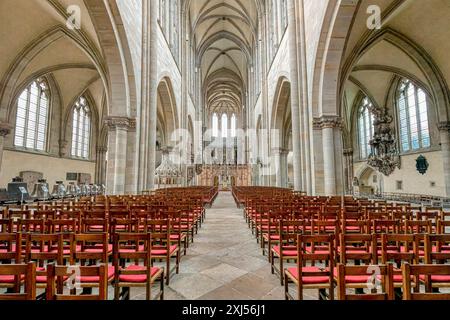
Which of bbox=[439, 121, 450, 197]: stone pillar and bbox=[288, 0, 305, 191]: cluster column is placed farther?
bbox=[439, 121, 450, 197]: stone pillar

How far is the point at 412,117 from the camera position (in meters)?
18.0

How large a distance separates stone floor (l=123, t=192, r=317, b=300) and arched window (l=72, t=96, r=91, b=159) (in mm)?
21188

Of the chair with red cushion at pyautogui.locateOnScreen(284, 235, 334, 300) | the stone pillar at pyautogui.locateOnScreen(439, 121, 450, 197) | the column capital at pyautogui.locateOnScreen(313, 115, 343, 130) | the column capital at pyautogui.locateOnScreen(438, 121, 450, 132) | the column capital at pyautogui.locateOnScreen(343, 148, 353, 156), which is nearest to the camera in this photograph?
the chair with red cushion at pyautogui.locateOnScreen(284, 235, 334, 300)

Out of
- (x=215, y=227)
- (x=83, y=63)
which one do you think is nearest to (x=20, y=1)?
(x=83, y=63)

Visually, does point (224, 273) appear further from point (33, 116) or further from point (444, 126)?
point (33, 116)

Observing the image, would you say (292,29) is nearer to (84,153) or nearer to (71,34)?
(71,34)

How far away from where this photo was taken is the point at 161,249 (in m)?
3.43

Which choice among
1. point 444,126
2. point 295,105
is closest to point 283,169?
point 295,105

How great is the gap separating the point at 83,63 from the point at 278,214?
61.3 ft

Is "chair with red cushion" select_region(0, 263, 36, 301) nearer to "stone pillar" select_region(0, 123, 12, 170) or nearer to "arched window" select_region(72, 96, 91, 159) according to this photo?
"stone pillar" select_region(0, 123, 12, 170)

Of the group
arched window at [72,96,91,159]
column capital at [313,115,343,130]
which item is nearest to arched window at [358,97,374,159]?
column capital at [313,115,343,130]

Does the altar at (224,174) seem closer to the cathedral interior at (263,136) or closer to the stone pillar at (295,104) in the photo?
the cathedral interior at (263,136)

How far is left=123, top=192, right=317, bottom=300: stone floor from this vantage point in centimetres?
294
